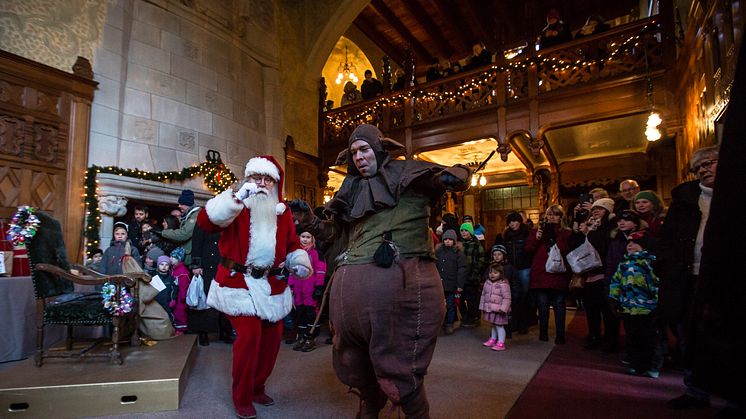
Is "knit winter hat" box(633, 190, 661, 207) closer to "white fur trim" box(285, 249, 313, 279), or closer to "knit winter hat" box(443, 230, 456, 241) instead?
"knit winter hat" box(443, 230, 456, 241)

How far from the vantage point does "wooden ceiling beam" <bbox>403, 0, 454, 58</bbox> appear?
35.4 ft

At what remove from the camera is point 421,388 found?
5.88 ft

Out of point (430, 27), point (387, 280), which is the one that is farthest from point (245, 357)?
point (430, 27)

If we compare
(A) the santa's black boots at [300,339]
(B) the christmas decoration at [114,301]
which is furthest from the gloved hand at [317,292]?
(B) the christmas decoration at [114,301]

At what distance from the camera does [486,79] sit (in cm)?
809

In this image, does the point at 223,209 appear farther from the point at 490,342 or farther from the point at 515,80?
the point at 515,80

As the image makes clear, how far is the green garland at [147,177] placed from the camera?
18.4 feet

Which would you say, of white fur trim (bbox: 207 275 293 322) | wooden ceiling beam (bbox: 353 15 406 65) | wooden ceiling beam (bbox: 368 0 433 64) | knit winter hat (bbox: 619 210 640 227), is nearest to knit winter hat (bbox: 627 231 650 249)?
knit winter hat (bbox: 619 210 640 227)

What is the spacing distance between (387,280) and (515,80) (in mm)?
7120

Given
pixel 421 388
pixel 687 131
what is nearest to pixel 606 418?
pixel 421 388

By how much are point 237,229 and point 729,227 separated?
2562 millimetres

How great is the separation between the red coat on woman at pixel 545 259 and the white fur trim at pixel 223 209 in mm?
→ 3676

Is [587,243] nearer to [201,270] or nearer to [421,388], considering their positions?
[421,388]

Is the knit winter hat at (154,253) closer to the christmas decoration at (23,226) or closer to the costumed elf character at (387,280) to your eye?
the christmas decoration at (23,226)
